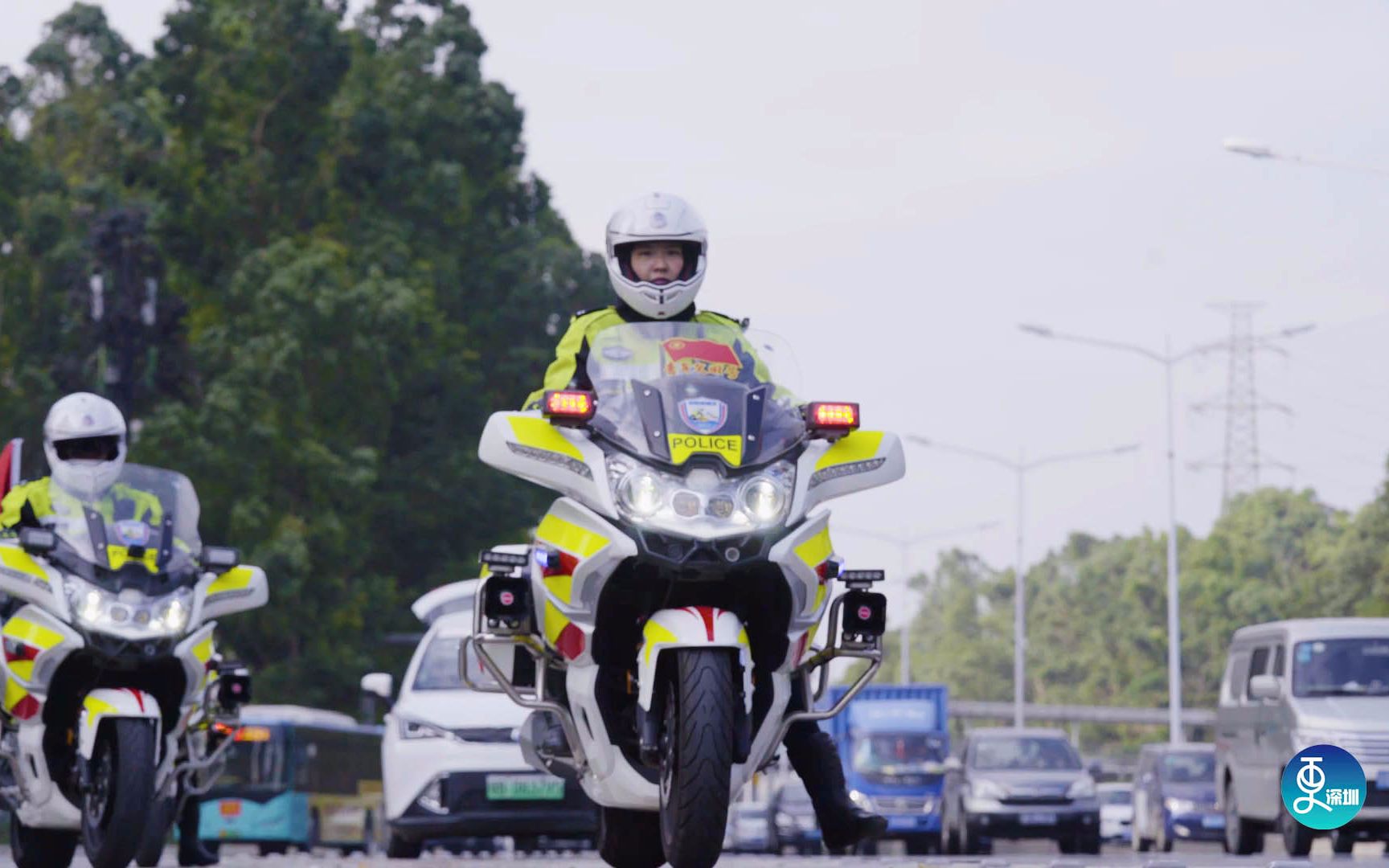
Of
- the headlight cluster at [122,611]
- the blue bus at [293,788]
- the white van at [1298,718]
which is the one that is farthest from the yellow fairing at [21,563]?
the blue bus at [293,788]

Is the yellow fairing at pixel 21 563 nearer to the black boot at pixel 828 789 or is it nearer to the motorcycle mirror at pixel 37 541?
the motorcycle mirror at pixel 37 541

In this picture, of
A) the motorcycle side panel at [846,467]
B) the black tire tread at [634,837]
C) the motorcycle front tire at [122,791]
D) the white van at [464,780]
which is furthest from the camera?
the white van at [464,780]

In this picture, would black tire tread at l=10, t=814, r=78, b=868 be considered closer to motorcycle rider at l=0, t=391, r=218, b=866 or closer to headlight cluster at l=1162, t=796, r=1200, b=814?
motorcycle rider at l=0, t=391, r=218, b=866

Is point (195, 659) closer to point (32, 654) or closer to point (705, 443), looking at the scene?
point (32, 654)

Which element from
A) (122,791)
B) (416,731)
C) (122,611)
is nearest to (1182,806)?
(416,731)

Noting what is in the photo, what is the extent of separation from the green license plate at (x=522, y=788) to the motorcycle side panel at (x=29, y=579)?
6.07 m

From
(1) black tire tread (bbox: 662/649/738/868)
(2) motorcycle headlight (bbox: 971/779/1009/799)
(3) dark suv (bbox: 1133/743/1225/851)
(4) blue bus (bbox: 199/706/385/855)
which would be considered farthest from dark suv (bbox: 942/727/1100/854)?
(1) black tire tread (bbox: 662/649/738/868)

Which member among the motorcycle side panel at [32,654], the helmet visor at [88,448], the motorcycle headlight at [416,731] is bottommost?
the motorcycle headlight at [416,731]

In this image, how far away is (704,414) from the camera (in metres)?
9.03

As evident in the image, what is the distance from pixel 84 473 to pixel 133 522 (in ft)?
1.43

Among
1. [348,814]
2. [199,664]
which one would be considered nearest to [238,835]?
[348,814]

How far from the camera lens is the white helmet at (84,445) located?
12461 mm

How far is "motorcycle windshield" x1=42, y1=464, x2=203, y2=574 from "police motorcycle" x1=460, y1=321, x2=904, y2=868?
9.75 feet

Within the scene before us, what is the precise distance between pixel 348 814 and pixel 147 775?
104ft
